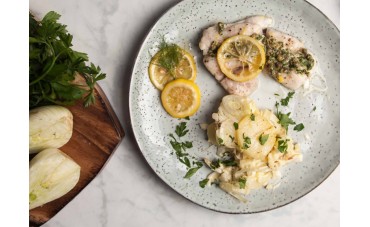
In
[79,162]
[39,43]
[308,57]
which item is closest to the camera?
[39,43]

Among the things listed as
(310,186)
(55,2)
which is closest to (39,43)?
(55,2)

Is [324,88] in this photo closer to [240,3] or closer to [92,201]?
[240,3]

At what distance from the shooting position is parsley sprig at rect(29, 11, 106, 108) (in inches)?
69.7

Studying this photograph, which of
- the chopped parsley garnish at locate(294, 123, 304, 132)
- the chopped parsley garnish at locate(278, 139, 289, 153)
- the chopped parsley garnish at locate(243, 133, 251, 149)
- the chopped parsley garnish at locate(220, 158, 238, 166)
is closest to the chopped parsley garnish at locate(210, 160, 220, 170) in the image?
the chopped parsley garnish at locate(220, 158, 238, 166)

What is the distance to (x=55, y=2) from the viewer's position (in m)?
2.16

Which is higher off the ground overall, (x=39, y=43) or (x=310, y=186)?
(x=39, y=43)

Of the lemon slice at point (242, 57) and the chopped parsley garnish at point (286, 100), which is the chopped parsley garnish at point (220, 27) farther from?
the chopped parsley garnish at point (286, 100)

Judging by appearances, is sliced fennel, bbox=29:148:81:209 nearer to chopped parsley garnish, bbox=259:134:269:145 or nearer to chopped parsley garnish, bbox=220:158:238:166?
chopped parsley garnish, bbox=220:158:238:166

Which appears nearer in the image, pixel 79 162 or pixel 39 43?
pixel 39 43

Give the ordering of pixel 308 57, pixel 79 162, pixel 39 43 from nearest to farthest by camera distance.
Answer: pixel 39 43 < pixel 79 162 < pixel 308 57

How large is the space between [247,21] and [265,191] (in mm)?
790

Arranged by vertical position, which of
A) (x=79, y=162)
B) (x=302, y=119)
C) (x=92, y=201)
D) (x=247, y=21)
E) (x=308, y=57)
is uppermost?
(x=247, y=21)

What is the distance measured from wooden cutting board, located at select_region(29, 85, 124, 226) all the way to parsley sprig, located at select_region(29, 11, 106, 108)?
88 millimetres

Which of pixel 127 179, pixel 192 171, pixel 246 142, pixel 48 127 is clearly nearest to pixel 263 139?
pixel 246 142
